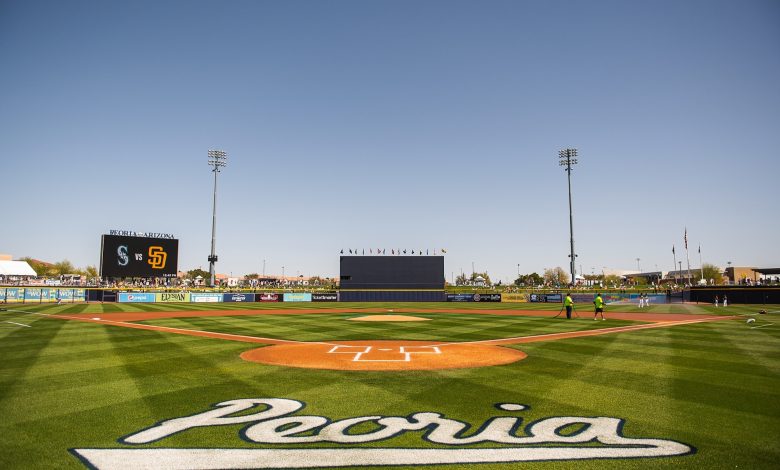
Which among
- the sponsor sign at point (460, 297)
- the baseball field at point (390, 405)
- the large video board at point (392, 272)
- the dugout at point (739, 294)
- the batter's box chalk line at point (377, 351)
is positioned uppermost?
the large video board at point (392, 272)

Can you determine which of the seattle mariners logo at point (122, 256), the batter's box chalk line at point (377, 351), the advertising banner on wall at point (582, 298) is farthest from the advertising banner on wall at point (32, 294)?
the advertising banner on wall at point (582, 298)

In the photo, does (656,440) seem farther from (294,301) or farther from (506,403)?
(294,301)

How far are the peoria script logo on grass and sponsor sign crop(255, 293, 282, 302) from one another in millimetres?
53567

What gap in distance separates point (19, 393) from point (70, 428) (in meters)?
3.55

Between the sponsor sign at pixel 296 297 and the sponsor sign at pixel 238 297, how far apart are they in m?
4.72

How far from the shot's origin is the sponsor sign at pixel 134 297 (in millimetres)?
52969

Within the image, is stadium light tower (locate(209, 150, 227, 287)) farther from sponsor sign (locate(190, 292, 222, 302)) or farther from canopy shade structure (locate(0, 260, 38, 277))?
canopy shade structure (locate(0, 260, 38, 277))

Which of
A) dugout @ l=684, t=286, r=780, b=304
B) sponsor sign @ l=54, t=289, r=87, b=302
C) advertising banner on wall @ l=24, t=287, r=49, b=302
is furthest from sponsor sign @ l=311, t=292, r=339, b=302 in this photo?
dugout @ l=684, t=286, r=780, b=304

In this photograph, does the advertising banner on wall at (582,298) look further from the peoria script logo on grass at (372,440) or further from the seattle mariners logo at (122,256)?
the seattle mariners logo at (122,256)

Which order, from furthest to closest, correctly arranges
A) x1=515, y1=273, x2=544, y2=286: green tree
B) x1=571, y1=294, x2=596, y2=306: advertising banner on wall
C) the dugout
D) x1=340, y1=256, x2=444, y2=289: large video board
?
1. x1=515, y1=273, x2=544, y2=286: green tree
2. x1=340, y1=256, x2=444, y2=289: large video board
3. x1=571, y1=294, x2=596, y2=306: advertising banner on wall
4. the dugout

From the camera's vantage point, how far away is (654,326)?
2522 centimetres

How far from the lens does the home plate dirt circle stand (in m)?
13.2

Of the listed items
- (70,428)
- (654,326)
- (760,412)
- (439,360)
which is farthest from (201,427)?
(654,326)

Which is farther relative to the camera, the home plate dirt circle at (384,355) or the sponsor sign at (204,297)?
the sponsor sign at (204,297)
